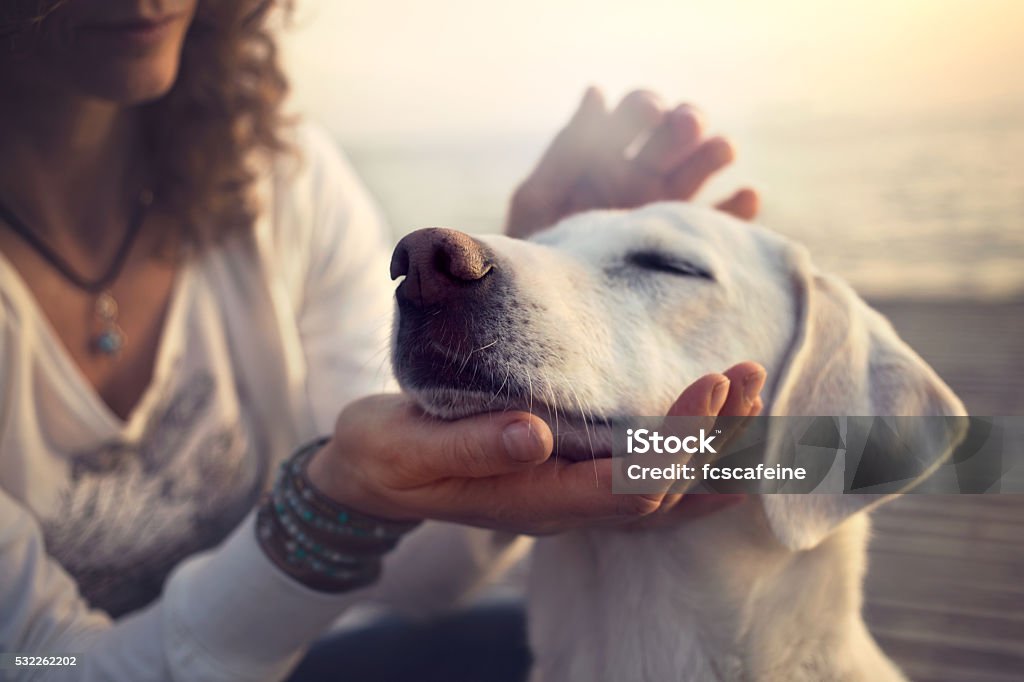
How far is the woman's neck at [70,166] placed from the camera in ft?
4.44

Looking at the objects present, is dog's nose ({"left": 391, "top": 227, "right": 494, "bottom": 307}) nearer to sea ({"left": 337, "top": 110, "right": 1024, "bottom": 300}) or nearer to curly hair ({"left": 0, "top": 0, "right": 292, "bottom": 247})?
sea ({"left": 337, "top": 110, "right": 1024, "bottom": 300})

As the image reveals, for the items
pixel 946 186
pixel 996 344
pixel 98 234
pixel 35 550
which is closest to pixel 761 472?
pixel 946 186

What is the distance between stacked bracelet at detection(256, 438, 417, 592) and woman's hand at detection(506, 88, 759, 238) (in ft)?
2.21

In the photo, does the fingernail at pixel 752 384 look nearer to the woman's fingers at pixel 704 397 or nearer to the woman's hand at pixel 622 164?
the woman's fingers at pixel 704 397

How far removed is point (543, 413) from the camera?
958mm

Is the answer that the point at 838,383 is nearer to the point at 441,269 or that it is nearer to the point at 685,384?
the point at 685,384

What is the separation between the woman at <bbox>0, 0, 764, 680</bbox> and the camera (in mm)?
1085

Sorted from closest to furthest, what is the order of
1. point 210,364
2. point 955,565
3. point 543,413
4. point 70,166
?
point 543,413 < point 70,166 < point 210,364 < point 955,565

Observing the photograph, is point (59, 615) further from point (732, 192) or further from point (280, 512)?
point (732, 192)

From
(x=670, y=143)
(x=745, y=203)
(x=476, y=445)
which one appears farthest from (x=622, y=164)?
(x=476, y=445)

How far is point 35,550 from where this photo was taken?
125 centimetres

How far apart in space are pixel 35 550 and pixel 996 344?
225cm

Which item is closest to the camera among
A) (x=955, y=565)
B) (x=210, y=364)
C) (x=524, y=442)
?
(x=524, y=442)

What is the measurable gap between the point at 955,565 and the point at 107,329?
173 cm
